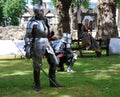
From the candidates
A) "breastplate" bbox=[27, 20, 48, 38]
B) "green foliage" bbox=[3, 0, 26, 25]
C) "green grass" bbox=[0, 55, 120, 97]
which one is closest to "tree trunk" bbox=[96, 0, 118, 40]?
"green grass" bbox=[0, 55, 120, 97]

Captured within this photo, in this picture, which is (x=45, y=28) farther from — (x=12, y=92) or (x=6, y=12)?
(x=6, y=12)

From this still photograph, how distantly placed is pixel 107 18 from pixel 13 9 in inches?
2088

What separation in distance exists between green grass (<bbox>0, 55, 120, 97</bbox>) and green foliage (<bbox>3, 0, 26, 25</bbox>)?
6089cm

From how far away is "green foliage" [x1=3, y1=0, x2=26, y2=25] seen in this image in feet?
254

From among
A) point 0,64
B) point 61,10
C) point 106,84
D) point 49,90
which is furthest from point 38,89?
point 61,10

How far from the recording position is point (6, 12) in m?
77.1

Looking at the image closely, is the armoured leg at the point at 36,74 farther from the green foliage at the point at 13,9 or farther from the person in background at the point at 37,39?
the green foliage at the point at 13,9

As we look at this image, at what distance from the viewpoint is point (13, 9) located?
7906cm

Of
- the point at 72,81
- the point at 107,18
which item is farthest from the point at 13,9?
the point at 72,81

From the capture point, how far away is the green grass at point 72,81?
10452 mm

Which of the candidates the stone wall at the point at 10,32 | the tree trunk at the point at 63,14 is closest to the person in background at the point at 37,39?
the tree trunk at the point at 63,14

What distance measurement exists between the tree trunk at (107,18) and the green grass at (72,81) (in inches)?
393

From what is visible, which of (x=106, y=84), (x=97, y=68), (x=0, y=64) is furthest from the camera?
(x=0, y=64)

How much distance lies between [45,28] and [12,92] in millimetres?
1638
